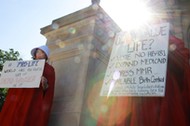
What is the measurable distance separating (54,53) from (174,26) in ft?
10.2

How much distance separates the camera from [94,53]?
12.3ft

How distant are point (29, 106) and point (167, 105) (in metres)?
1.72

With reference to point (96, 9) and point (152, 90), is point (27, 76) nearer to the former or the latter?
point (96, 9)

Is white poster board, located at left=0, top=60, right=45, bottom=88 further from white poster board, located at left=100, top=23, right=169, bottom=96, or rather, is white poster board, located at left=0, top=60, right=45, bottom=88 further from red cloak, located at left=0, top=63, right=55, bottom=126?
white poster board, located at left=100, top=23, right=169, bottom=96

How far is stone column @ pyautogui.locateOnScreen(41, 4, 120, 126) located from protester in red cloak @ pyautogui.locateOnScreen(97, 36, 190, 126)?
544mm

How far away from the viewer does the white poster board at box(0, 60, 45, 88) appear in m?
3.41

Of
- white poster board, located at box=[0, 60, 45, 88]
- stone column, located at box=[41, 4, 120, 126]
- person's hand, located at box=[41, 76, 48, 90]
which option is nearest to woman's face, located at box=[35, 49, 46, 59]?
white poster board, located at box=[0, 60, 45, 88]

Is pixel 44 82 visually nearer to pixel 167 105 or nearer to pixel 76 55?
pixel 76 55

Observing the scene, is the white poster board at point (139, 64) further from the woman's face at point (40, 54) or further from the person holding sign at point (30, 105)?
the woman's face at point (40, 54)

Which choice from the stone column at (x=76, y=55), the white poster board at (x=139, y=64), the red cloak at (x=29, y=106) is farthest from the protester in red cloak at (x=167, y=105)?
the red cloak at (x=29, y=106)

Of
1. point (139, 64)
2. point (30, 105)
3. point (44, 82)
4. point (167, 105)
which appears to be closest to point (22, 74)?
point (44, 82)

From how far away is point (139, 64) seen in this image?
286 centimetres

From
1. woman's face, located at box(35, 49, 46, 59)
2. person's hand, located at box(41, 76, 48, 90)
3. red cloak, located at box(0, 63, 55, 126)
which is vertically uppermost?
woman's face, located at box(35, 49, 46, 59)

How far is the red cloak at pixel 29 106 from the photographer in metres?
3.26
